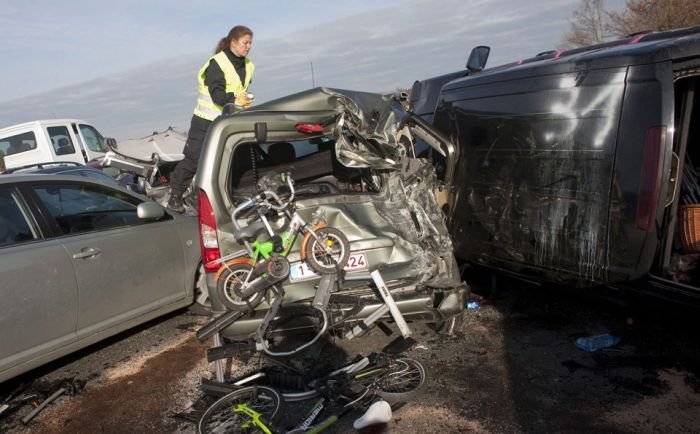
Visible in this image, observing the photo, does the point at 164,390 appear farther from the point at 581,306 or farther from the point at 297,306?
the point at 581,306

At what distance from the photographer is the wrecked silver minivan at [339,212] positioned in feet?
12.0

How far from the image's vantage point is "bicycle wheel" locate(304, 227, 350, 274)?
12.5 feet

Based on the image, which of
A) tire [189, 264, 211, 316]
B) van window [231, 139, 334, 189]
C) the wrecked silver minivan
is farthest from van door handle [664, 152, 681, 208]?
tire [189, 264, 211, 316]

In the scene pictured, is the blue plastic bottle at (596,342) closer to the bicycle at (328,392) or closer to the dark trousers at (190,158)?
the bicycle at (328,392)

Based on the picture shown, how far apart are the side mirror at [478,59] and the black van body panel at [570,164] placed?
8.64 feet

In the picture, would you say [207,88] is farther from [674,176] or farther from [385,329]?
[674,176]

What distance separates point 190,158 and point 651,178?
4.44m

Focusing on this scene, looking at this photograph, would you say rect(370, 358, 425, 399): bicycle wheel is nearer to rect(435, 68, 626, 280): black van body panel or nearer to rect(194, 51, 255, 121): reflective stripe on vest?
rect(435, 68, 626, 280): black van body panel

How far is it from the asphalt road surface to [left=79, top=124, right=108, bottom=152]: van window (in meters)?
11.4

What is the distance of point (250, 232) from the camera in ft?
11.9

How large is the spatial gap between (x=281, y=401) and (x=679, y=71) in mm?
3072

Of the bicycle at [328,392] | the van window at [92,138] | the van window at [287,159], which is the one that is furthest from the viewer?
the van window at [92,138]

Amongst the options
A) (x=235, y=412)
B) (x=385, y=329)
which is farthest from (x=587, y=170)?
(x=235, y=412)

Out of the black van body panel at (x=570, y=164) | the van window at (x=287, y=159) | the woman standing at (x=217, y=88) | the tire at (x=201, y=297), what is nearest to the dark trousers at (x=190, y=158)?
the woman standing at (x=217, y=88)
